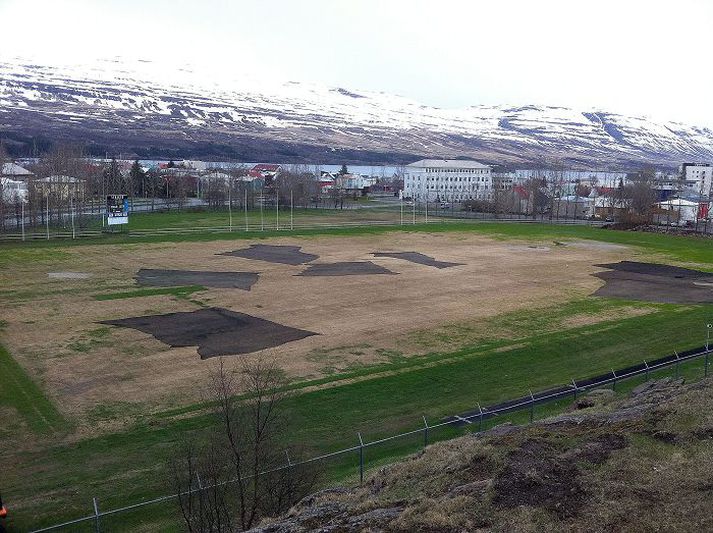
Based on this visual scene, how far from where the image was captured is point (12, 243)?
68250mm

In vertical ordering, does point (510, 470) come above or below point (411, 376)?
above

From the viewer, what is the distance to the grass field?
71.9 ft

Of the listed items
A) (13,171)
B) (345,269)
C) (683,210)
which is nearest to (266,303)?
(345,269)

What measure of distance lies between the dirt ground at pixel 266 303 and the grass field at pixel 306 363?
0.19m

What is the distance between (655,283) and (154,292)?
39.1m

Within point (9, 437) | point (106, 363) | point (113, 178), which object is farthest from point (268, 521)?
point (113, 178)

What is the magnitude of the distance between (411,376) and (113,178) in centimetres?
10349

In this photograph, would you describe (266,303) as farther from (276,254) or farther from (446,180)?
(446,180)

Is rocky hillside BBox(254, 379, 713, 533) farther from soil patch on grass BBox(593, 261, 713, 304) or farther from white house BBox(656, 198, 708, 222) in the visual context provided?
white house BBox(656, 198, 708, 222)

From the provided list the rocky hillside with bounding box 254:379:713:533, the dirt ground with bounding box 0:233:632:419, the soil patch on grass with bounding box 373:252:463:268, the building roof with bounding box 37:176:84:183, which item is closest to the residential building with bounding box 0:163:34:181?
the building roof with bounding box 37:176:84:183

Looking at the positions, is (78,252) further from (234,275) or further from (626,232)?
(626,232)

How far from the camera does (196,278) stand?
171ft

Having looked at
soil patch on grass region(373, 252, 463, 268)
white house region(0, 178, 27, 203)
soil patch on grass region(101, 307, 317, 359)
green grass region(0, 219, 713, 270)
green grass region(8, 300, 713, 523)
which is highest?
white house region(0, 178, 27, 203)

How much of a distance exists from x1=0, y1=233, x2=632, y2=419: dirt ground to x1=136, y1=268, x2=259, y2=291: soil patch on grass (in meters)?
1.09
